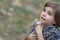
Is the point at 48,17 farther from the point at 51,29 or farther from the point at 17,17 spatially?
the point at 17,17

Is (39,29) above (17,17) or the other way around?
the other way around

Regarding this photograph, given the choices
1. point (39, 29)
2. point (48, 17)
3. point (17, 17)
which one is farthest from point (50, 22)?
point (17, 17)

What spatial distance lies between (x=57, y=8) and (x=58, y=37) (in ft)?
0.98

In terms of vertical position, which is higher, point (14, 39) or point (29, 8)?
point (29, 8)

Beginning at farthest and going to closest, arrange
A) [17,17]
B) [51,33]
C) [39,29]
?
1. [17,17]
2. [39,29]
3. [51,33]

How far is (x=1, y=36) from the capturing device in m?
5.73

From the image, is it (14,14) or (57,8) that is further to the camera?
(14,14)

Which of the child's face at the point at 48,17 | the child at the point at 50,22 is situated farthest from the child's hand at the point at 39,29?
the child's face at the point at 48,17

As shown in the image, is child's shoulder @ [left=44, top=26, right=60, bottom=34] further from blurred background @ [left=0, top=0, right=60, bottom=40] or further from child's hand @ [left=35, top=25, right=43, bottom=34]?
blurred background @ [left=0, top=0, right=60, bottom=40]

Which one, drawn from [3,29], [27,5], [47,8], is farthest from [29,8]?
[47,8]

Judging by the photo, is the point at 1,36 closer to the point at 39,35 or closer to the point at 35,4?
the point at 35,4

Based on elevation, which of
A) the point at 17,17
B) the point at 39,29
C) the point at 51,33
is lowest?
the point at 51,33

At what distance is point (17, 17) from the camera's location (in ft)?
21.1

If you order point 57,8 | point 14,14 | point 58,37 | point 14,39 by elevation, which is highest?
point 14,14
